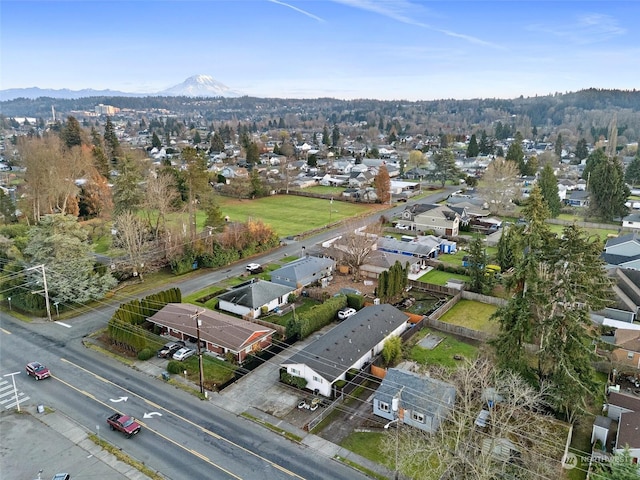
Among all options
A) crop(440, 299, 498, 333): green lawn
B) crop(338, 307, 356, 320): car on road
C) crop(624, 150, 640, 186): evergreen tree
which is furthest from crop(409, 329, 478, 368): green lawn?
crop(624, 150, 640, 186): evergreen tree

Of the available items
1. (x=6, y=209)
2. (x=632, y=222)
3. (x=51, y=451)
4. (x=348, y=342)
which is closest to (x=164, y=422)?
(x=51, y=451)

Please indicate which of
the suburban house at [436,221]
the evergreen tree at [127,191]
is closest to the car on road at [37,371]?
the evergreen tree at [127,191]

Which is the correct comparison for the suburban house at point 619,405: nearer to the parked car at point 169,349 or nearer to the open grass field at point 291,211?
the parked car at point 169,349

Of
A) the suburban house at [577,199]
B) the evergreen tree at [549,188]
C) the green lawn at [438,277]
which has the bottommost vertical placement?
the green lawn at [438,277]

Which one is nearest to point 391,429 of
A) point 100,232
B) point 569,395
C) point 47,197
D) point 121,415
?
point 569,395

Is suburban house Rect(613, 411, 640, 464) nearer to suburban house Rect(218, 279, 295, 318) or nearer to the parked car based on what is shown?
suburban house Rect(218, 279, 295, 318)

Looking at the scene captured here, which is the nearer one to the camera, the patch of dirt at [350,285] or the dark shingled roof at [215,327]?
the dark shingled roof at [215,327]
